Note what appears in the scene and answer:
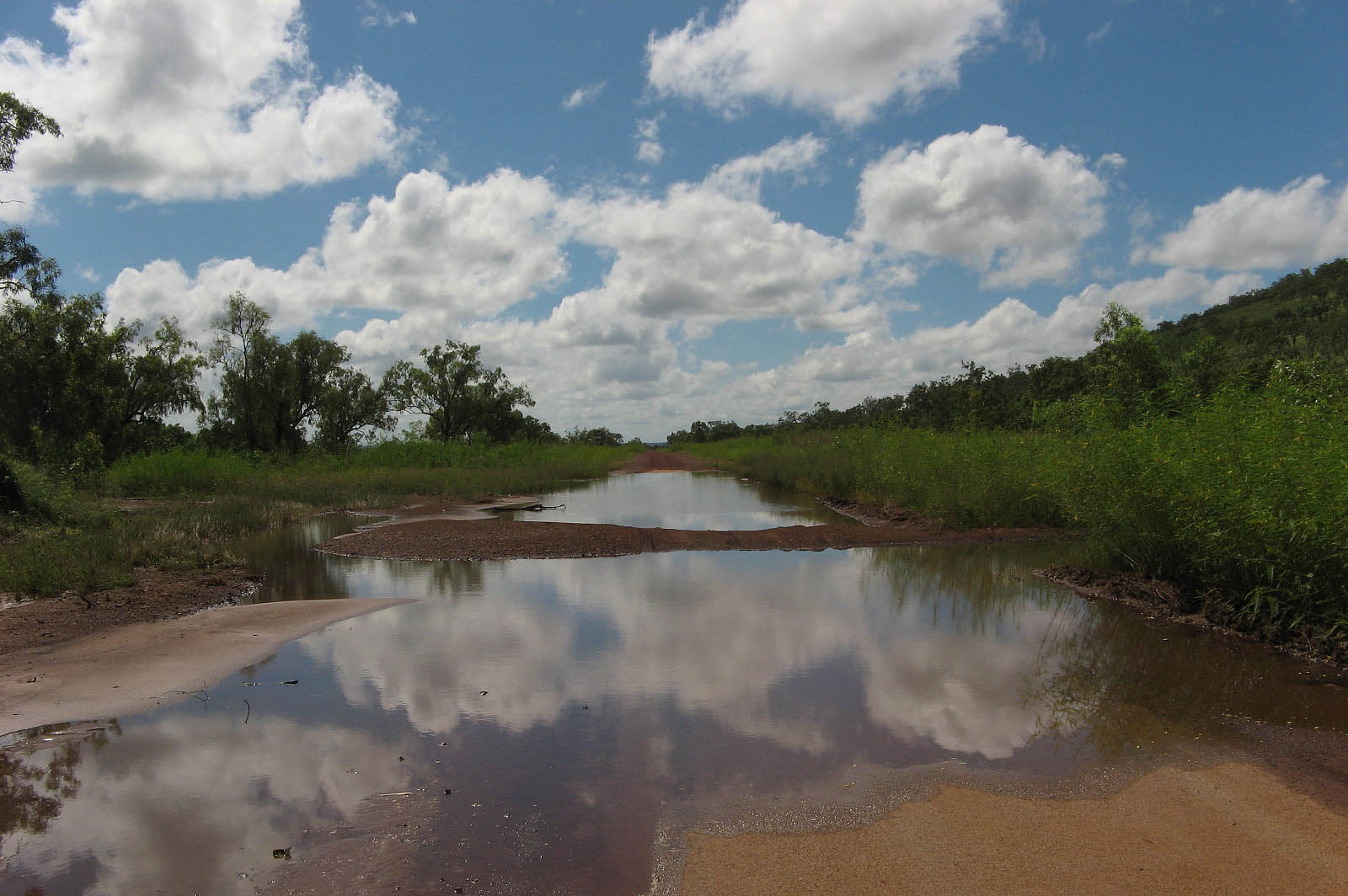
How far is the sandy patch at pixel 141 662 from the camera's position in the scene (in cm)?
639

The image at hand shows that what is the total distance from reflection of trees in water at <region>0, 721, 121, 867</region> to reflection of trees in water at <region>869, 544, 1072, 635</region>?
321 inches

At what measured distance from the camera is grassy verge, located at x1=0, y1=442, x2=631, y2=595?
11.1 m

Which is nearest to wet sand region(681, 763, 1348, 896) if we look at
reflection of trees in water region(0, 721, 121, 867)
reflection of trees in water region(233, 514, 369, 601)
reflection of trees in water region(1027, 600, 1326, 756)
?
reflection of trees in water region(1027, 600, 1326, 756)

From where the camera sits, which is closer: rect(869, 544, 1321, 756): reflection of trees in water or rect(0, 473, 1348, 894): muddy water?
rect(0, 473, 1348, 894): muddy water

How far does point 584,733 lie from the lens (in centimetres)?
585

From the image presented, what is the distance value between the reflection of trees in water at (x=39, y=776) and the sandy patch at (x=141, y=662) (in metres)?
0.36

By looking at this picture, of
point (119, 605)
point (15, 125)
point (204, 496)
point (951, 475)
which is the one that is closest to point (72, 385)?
point (204, 496)

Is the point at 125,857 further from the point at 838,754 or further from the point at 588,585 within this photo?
the point at 588,585

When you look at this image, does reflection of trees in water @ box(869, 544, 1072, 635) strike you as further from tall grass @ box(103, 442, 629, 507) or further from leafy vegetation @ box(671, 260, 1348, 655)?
tall grass @ box(103, 442, 629, 507)

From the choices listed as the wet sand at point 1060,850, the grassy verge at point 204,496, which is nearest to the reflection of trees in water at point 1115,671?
the wet sand at point 1060,850

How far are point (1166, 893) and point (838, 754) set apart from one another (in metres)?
2.12

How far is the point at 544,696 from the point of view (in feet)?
22.0

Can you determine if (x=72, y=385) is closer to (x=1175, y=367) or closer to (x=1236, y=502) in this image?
(x=1236, y=502)

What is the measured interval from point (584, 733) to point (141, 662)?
4.87 m
